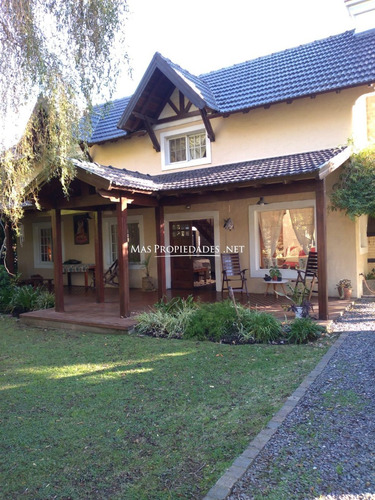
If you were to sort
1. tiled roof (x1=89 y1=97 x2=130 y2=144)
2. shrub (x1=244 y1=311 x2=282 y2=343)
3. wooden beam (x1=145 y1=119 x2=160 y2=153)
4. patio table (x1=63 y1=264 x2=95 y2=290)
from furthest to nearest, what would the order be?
patio table (x1=63 y1=264 x2=95 y2=290), tiled roof (x1=89 y1=97 x2=130 y2=144), wooden beam (x1=145 y1=119 x2=160 y2=153), shrub (x1=244 y1=311 x2=282 y2=343)

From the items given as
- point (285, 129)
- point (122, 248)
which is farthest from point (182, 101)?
point (122, 248)

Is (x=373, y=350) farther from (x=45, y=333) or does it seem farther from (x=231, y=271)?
(x=45, y=333)

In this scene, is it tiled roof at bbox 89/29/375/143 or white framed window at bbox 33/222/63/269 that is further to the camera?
white framed window at bbox 33/222/63/269

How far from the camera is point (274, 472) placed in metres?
2.76

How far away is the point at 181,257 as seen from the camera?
12188mm

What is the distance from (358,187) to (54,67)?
6.57 m

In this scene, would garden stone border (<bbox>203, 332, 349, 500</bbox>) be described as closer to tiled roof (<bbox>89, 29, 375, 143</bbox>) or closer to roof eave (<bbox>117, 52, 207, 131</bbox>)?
tiled roof (<bbox>89, 29, 375, 143</bbox>)

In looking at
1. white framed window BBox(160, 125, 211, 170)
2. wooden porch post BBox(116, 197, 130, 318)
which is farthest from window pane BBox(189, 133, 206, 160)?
wooden porch post BBox(116, 197, 130, 318)

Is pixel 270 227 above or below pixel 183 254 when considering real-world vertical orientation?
above

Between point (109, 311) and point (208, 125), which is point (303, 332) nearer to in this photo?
point (109, 311)

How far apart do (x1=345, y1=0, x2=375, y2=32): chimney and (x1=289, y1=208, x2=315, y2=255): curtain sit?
16.9 ft

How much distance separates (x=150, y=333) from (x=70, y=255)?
27.1 ft

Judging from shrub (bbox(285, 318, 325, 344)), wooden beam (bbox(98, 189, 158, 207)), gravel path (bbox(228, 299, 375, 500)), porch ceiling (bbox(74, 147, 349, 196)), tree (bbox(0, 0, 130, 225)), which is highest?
tree (bbox(0, 0, 130, 225))

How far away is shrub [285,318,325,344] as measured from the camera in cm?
612
